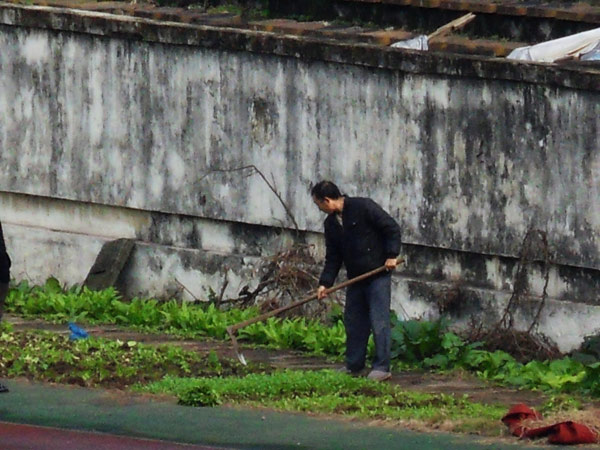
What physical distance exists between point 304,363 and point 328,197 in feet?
5.10

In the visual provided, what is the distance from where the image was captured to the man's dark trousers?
13.7m

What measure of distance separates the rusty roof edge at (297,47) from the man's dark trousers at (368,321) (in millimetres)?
2090

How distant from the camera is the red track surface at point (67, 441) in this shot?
11.3m

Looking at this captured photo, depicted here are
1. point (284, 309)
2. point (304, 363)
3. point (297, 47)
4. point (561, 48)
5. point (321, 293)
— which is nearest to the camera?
point (321, 293)

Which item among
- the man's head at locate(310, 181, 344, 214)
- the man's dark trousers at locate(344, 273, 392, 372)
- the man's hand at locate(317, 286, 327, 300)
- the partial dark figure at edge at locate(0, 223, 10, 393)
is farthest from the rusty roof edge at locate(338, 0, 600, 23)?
the partial dark figure at edge at locate(0, 223, 10, 393)

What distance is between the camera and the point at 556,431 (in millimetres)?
11227

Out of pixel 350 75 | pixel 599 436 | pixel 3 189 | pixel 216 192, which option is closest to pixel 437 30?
pixel 350 75

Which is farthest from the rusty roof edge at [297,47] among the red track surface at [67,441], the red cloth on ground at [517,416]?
the red track surface at [67,441]

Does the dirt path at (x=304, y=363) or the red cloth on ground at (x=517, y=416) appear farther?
the dirt path at (x=304, y=363)

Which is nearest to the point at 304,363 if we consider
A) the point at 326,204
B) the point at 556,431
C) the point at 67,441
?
the point at 326,204

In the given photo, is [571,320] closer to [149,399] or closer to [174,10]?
[149,399]

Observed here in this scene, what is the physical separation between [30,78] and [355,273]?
5.12 metres

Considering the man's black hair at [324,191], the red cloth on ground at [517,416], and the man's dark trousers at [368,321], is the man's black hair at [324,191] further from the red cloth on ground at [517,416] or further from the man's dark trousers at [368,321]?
the red cloth on ground at [517,416]

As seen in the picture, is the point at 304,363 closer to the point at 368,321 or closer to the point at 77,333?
the point at 368,321
